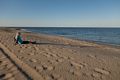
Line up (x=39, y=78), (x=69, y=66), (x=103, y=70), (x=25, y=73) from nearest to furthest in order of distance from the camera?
1. (x=39, y=78)
2. (x=25, y=73)
3. (x=103, y=70)
4. (x=69, y=66)

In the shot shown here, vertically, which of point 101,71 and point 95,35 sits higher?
point 101,71

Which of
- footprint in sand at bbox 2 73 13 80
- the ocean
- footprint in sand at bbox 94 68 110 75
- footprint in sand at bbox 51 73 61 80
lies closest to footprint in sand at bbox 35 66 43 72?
footprint in sand at bbox 51 73 61 80

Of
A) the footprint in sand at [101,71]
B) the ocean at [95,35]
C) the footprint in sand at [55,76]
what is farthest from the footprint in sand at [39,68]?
the ocean at [95,35]

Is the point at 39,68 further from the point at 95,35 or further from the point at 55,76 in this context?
the point at 95,35

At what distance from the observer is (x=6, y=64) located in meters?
6.68

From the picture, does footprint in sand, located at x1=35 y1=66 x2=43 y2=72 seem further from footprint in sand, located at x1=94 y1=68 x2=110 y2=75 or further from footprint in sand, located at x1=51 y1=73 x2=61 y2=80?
footprint in sand, located at x1=94 y1=68 x2=110 y2=75

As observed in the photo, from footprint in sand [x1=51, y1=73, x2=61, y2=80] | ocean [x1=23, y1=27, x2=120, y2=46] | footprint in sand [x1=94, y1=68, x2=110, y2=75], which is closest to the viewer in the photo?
footprint in sand [x1=51, y1=73, x2=61, y2=80]

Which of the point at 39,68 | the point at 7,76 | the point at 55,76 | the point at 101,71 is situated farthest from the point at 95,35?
the point at 7,76

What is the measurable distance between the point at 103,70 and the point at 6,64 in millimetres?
4028

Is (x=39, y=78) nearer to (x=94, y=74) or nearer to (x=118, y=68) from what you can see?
(x=94, y=74)

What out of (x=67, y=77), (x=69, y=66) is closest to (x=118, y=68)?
(x=69, y=66)

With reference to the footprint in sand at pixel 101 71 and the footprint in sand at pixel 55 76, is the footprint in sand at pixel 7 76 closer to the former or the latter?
the footprint in sand at pixel 55 76

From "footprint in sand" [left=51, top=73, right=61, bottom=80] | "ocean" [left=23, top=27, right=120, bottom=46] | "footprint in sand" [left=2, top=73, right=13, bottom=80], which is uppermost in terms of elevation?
"footprint in sand" [left=2, top=73, right=13, bottom=80]

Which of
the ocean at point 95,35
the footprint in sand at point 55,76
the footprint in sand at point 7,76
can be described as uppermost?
the footprint in sand at point 7,76
